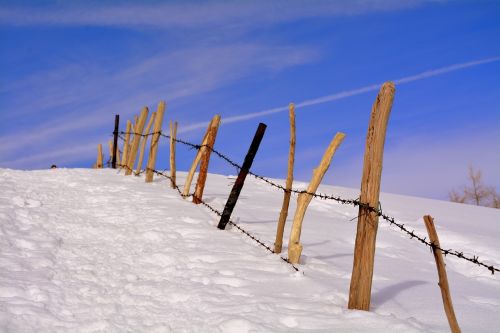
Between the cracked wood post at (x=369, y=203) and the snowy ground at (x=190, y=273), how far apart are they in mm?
168

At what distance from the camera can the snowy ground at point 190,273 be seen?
3379 millimetres

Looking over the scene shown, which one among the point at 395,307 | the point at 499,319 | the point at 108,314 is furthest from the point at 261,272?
the point at 499,319

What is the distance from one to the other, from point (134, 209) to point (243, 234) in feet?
6.06

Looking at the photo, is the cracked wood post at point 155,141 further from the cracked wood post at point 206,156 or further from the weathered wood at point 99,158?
the weathered wood at point 99,158

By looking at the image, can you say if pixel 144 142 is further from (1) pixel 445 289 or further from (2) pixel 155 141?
(1) pixel 445 289

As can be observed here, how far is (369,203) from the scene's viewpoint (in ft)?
11.9

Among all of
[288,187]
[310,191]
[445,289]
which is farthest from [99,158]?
[445,289]

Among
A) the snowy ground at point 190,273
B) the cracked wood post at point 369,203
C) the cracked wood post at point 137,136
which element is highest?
the cracked wood post at point 137,136

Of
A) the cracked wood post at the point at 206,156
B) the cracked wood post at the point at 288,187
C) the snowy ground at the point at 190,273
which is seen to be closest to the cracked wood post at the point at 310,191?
the snowy ground at the point at 190,273

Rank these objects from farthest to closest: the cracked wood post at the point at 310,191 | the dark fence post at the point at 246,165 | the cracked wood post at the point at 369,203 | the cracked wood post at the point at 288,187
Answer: the dark fence post at the point at 246,165 → the cracked wood post at the point at 288,187 → the cracked wood post at the point at 310,191 → the cracked wood post at the point at 369,203

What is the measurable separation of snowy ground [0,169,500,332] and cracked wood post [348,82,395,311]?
17 cm

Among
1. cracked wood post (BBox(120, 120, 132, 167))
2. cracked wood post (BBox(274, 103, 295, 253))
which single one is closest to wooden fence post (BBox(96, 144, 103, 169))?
cracked wood post (BBox(120, 120, 132, 167))

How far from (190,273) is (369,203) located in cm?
175

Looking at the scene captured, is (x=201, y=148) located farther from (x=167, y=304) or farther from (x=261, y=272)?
(x=167, y=304)
